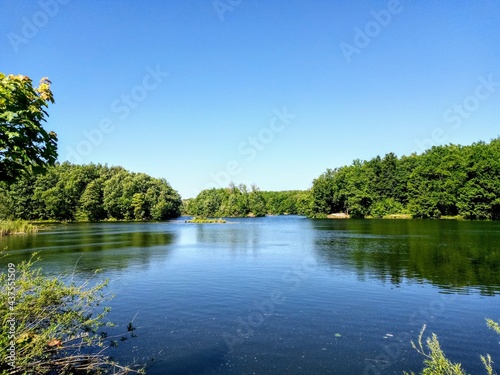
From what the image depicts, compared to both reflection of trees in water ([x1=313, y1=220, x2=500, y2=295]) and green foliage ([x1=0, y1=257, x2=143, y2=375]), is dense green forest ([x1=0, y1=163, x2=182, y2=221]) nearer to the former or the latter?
reflection of trees in water ([x1=313, y1=220, x2=500, y2=295])

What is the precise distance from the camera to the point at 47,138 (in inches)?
216

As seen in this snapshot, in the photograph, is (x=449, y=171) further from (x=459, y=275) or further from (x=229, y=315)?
(x=229, y=315)

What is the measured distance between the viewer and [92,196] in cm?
11769

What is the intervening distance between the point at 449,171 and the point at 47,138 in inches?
4383

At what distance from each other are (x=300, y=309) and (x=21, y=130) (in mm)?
13577

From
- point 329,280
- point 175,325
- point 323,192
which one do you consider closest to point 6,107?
point 175,325

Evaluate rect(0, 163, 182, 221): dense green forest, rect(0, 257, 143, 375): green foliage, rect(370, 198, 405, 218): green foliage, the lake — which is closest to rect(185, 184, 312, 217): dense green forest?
rect(0, 163, 182, 221): dense green forest

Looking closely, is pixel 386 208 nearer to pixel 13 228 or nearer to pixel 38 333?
pixel 13 228

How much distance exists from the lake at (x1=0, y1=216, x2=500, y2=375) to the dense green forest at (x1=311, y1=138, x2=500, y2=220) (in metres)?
72.2

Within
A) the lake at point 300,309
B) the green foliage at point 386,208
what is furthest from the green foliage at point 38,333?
the green foliage at point 386,208

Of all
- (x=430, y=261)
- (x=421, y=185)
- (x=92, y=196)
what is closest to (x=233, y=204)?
(x=92, y=196)

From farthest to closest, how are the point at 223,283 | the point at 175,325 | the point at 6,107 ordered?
the point at 223,283, the point at 175,325, the point at 6,107

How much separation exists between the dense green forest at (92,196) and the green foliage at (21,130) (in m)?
113

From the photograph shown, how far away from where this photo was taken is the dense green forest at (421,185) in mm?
90500
